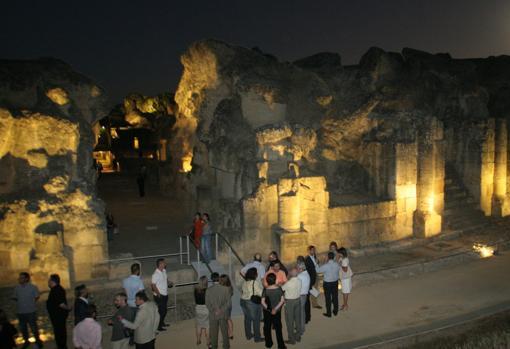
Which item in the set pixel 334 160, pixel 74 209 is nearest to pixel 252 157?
pixel 334 160

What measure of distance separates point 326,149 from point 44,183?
28.7 ft

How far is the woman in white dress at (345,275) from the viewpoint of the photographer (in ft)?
29.4

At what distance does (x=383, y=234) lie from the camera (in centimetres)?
1409

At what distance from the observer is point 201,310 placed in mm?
7418

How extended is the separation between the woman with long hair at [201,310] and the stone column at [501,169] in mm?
13490

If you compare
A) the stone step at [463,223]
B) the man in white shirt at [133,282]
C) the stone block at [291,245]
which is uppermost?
the man in white shirt at [133,282]

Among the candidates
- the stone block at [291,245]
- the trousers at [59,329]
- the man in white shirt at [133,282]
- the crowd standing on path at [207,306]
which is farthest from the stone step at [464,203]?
the trousers at [59,329]

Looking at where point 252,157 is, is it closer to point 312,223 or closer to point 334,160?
point 312,223

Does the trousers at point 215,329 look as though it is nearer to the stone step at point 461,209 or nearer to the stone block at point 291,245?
the stone block at point 291,245

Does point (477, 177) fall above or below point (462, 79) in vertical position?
below

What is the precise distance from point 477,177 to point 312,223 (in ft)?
25.2

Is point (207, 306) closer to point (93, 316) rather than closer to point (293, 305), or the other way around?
point (293, 305)

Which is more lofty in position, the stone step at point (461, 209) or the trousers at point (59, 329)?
the stone step at point (461, 209)

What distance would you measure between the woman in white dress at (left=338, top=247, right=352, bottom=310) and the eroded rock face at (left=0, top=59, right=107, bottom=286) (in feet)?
18.1
